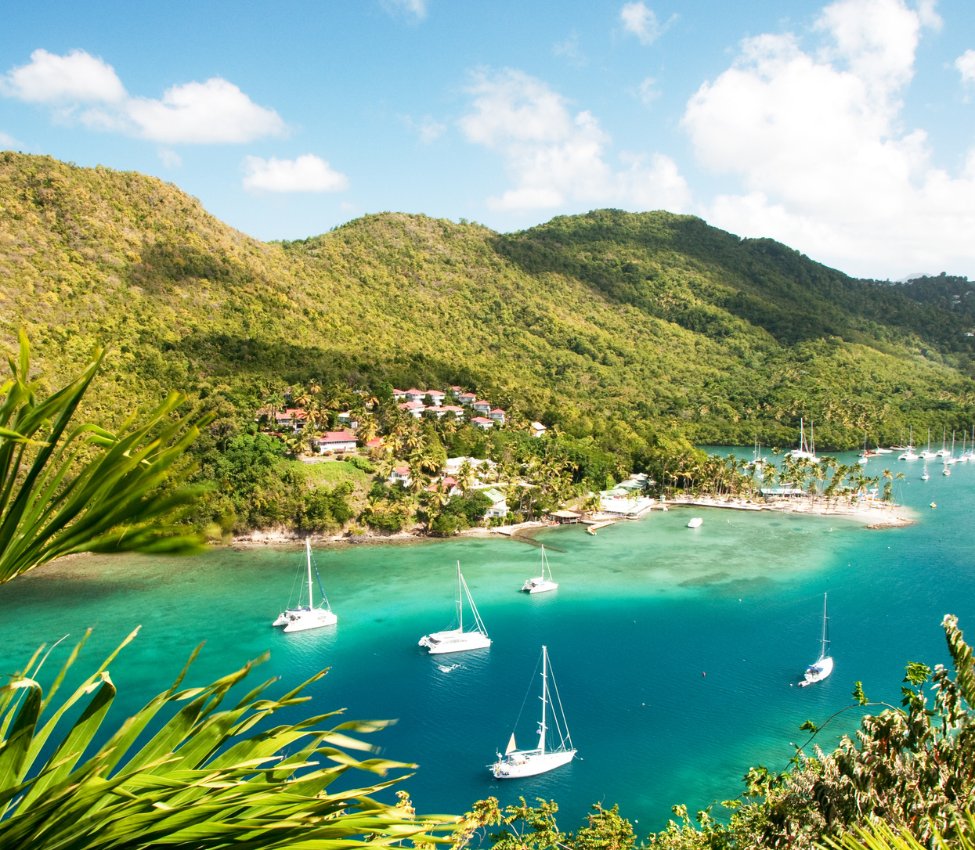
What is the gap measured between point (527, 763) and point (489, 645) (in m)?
7.47

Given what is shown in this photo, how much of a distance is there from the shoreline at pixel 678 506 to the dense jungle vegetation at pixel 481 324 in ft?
4.99

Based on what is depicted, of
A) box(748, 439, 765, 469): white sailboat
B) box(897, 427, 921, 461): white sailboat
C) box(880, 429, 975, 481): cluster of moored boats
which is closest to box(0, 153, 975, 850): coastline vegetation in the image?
box(748, 439, 765, 469): white sailboat

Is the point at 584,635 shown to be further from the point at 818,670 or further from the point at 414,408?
the point at 414,408

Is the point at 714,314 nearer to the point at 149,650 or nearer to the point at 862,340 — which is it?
the point at 862,340

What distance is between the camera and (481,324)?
8944 cm

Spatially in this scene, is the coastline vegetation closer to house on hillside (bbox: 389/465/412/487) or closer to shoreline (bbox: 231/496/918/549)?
house on hillside (bbox: 389/465/412/487)

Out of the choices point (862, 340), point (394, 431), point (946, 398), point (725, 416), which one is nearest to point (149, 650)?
point (394, 431)

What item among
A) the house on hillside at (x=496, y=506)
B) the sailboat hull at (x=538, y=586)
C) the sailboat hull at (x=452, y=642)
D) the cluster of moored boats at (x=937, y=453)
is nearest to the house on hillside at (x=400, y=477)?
the house on hillside at (x=496, y=506)

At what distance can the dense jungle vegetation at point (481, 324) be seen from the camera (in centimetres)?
5188

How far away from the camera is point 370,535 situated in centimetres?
3975

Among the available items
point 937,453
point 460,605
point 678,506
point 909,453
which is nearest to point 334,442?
point 460,605

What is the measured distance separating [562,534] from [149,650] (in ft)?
75.1

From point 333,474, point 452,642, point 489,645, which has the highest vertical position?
point 333,474

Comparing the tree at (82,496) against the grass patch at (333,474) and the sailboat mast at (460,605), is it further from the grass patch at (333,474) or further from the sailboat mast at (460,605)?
the grass patch at (333,474)
